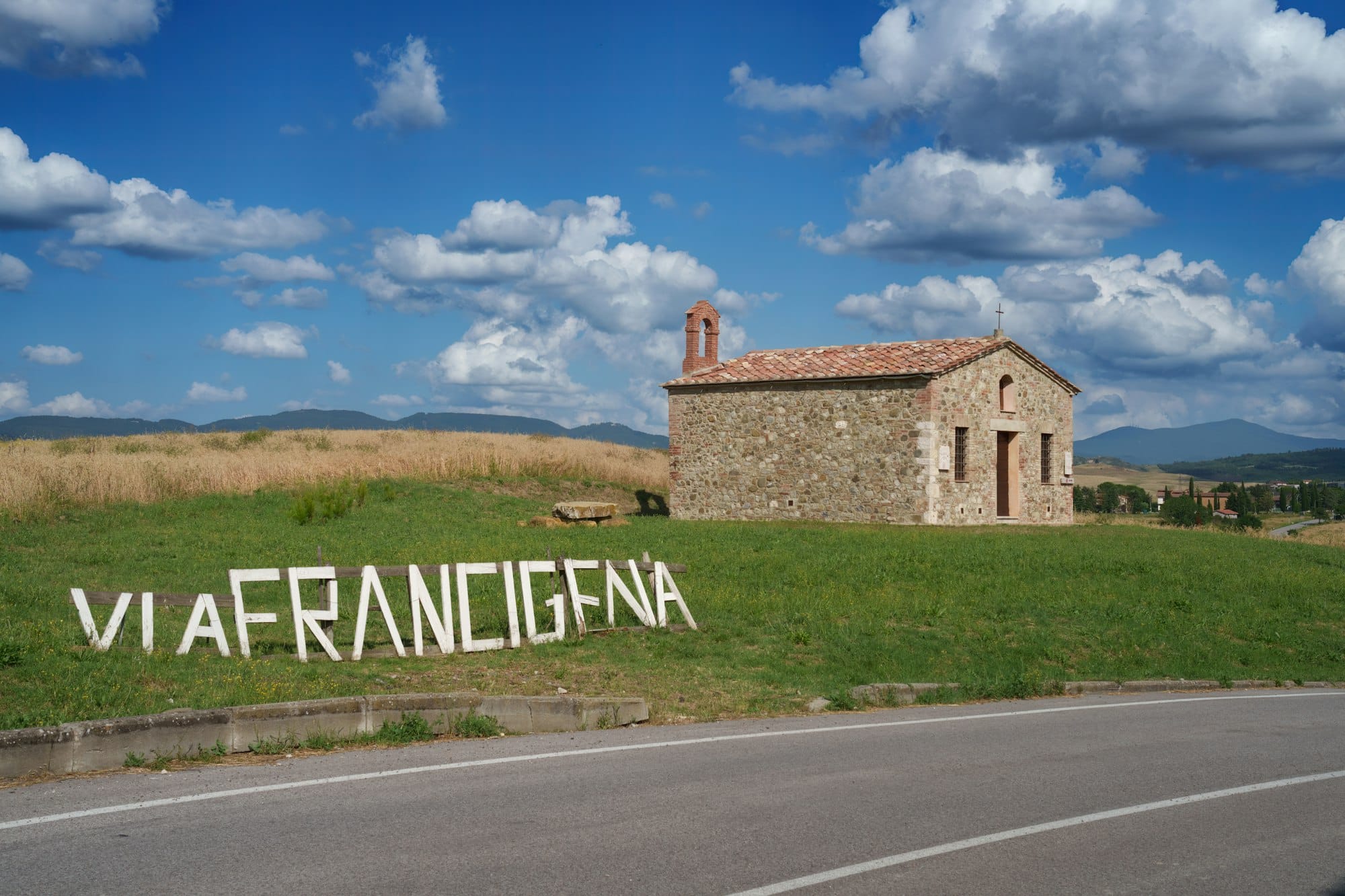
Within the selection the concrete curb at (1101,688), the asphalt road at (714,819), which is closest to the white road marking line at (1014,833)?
the asphalt road at (714,819)

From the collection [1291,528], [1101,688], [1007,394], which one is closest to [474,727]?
[1101,688]

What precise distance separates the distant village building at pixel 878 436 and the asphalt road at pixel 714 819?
2167 cm

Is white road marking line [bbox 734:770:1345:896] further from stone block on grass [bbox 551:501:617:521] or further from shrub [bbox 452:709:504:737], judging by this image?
stone block on grass [bbox 551:501:617:521]

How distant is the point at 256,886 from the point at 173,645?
776 centimetres

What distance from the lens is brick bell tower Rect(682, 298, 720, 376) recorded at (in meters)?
38.7

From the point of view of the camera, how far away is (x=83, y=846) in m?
6.02

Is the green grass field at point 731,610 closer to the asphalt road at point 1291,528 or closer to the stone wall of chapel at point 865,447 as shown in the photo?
the stone wall of chapel at point 865,447

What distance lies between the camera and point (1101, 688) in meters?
13.8

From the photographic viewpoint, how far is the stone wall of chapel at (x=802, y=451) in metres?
31.2

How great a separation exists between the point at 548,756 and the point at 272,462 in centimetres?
2878

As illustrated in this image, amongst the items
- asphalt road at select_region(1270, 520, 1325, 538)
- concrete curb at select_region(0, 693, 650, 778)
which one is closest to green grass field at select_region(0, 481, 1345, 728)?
concrete curb at select_region(0, 693, 650, 778)

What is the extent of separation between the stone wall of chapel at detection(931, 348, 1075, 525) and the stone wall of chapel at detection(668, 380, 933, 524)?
3.16 feet

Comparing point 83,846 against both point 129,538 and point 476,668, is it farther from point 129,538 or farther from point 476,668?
point 129,538

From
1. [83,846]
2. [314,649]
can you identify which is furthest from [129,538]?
[83,846]
